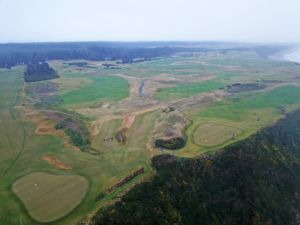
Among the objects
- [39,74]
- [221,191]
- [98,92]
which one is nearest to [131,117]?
[221,191]

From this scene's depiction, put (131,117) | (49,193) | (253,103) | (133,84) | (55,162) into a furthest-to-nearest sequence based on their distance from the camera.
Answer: (133,84) < (253,103) < (131,117) < (55,162) < (49,193)

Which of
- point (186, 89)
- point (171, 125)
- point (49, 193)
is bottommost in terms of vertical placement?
point (186, 89)

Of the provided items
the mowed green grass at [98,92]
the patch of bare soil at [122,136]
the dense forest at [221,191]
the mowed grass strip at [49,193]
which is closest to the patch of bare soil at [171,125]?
the patch of bare soil at [122,136]

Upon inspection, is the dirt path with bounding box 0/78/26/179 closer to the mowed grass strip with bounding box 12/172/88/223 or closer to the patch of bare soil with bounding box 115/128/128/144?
the mowed grass strip with bounding box 12/172/88/223

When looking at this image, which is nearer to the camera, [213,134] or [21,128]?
[213,134]

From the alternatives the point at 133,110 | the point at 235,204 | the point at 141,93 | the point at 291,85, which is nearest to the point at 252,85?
the point at 291,85

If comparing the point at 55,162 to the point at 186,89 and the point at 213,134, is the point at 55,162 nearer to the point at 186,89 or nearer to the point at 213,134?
the point at 213,134

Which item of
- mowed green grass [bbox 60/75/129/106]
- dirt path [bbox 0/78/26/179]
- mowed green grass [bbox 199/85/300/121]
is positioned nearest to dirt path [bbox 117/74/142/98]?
mowed green grass [bbox 60/75/129/106]
